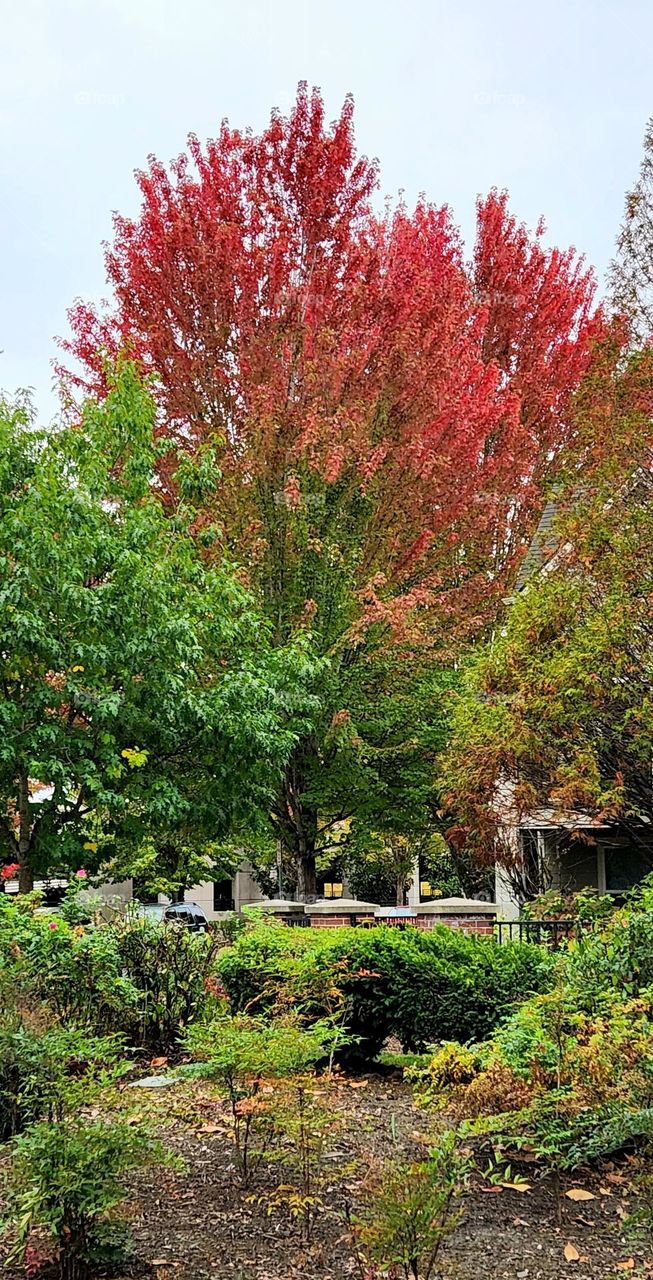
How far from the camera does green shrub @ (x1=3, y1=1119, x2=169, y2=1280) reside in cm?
355

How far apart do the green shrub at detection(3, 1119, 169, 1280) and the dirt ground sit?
24cm

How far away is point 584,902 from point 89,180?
1495cm

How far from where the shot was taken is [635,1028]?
14.3 ft

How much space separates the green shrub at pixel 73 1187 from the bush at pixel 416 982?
2.29 m

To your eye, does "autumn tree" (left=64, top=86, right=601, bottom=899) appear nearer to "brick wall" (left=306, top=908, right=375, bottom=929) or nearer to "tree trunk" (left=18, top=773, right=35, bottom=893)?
"brick wall" (left=306, top=908, right=375, bottom=929)

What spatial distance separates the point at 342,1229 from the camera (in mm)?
4008

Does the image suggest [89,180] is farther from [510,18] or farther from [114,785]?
[114,785]

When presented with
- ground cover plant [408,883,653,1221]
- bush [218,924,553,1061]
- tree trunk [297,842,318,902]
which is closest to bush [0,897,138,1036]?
bush [218,924,553,1061]

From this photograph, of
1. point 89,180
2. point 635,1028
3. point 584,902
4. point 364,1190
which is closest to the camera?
point 364,1190

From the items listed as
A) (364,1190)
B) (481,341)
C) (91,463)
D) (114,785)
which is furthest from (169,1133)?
(481,341)

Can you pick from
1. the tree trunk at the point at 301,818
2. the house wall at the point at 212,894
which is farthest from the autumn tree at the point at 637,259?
the house wall at the point at 212,894

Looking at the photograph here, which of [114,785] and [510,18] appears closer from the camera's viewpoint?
[114,785]

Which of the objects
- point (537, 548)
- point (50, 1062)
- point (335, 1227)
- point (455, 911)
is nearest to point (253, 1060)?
point (335, 1227)

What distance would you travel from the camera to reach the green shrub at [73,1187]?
355 centimetres
